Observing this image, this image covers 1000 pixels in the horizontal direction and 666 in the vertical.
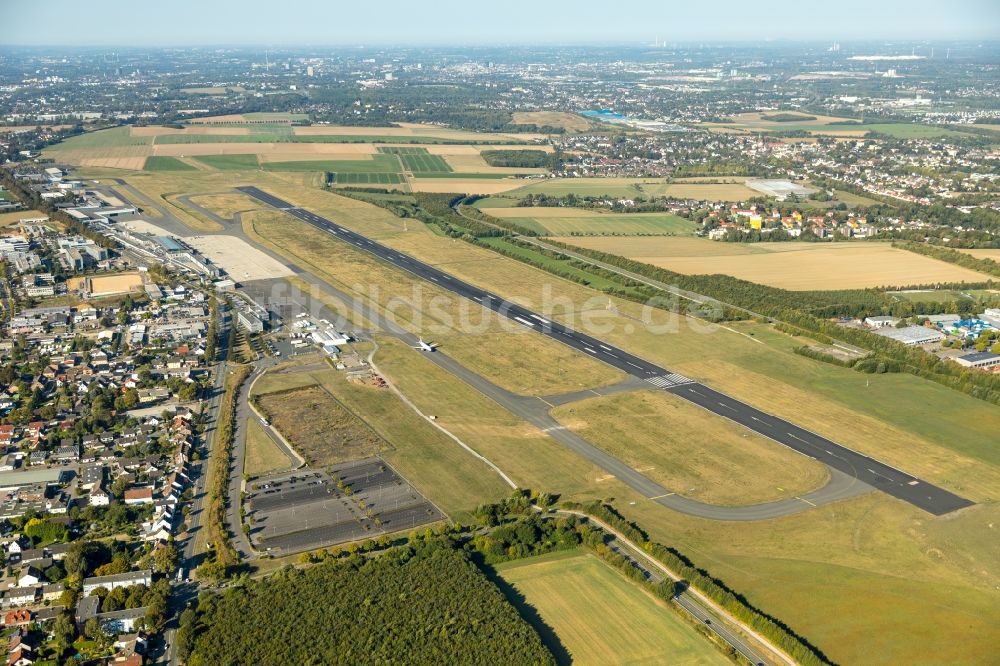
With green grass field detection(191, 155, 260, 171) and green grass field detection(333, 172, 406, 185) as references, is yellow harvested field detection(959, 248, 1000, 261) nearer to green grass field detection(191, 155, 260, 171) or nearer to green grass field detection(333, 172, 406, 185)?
green grass field detection(333, 172, 406, 185)

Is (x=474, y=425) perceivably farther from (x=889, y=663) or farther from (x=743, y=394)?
(x=889, y=663)

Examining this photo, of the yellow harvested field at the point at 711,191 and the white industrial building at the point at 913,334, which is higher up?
the yellow harvested field at the point at 711,191

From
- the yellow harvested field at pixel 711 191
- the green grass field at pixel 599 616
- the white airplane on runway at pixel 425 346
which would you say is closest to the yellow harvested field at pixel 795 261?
the yellow harvested field at pixel 711 191

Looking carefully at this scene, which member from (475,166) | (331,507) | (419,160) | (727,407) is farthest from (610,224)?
(331,507)

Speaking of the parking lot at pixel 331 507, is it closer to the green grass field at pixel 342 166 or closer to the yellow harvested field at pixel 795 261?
the yellow harvested field at pixel 795 261

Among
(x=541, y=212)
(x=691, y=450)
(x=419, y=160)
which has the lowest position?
(x=691, y=450)

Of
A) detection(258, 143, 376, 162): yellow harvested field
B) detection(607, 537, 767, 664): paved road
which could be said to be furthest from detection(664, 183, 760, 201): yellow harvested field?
detection(607, 537, 767, 664): paved road

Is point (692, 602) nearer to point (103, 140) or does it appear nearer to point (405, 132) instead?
point (103, 140)

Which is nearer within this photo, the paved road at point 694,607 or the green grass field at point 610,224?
the paved road at point 694,607
